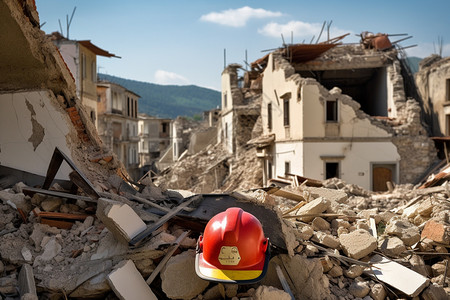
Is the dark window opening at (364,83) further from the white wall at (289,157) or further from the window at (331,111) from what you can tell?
the white wall at (289,157)

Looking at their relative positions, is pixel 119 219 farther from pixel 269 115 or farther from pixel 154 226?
pixel 269 115

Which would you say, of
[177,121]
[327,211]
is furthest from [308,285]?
[177,121]

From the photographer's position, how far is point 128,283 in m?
4.64

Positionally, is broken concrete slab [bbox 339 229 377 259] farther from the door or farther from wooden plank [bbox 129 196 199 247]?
the door

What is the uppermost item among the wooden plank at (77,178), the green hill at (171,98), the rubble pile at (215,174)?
the green hill at (171,98)

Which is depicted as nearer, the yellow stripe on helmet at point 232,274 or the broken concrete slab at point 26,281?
the yellow stripe on helmet at point 232,274

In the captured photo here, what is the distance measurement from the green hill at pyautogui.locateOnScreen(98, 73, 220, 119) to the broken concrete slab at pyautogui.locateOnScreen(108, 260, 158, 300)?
4964 inches

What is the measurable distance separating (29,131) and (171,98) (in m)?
154

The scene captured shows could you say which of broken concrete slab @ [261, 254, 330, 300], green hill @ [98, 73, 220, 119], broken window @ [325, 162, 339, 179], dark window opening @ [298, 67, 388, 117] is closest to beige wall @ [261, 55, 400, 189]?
broken window @ [325, 162, 339, 179]

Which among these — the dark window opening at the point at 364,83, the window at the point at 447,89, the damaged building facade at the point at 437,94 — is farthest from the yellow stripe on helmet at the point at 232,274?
the window at the point at 447,89

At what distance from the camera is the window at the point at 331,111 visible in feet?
60.1

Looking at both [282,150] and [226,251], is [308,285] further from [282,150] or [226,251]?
[282,150]

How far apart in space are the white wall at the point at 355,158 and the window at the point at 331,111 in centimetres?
122

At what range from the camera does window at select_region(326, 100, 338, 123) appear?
1831 centimetres
